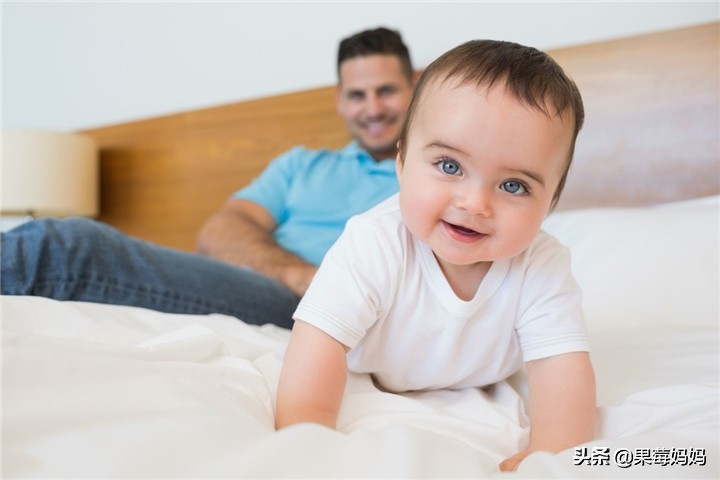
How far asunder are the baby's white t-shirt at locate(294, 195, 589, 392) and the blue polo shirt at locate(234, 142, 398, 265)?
3.12 ft

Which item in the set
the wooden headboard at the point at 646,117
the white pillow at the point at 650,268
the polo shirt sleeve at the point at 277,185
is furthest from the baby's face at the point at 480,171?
the polo shirt sleeve at the point at 277,185

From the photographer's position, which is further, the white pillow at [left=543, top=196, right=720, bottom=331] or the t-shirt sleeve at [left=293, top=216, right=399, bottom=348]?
the white pillow at [left=543, top=196, right=720, bottom=331]

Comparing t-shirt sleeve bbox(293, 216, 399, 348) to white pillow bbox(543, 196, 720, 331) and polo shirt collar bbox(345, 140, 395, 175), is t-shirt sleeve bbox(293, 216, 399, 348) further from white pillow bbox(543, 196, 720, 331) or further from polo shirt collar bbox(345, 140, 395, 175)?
polo shirt collar bbox(345, 140, 395, 175)

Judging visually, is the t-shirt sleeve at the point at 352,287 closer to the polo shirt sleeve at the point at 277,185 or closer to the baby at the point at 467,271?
the baby at the point at 467,271

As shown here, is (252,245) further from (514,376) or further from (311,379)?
(311,379)

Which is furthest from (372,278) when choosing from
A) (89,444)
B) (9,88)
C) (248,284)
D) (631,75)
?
(9,88)

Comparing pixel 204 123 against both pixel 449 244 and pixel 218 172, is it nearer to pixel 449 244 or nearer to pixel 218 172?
pixel 218 172

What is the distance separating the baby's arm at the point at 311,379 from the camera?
66 cm

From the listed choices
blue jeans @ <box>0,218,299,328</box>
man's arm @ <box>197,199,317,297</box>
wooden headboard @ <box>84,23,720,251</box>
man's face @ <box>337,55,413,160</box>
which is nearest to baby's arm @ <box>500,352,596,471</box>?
blue jeans @ <box>0,218,299,328</box>

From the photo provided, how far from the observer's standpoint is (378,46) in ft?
5.86

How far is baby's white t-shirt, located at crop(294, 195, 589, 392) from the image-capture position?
2.51 ft

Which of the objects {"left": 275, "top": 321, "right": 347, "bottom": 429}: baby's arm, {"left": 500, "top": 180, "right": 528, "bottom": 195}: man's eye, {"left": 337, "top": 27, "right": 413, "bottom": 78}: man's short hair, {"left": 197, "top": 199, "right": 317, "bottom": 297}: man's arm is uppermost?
{"left": 337, "top": 27, "right": 413, "bottom": 78}: man's short hair

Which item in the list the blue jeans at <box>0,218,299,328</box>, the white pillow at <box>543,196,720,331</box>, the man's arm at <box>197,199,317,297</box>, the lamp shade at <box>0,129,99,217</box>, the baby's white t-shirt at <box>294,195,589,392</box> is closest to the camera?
the baby's white t-shirt at <box>294,195,589,392</box>

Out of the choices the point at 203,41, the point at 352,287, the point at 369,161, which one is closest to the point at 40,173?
the point at 203,41
